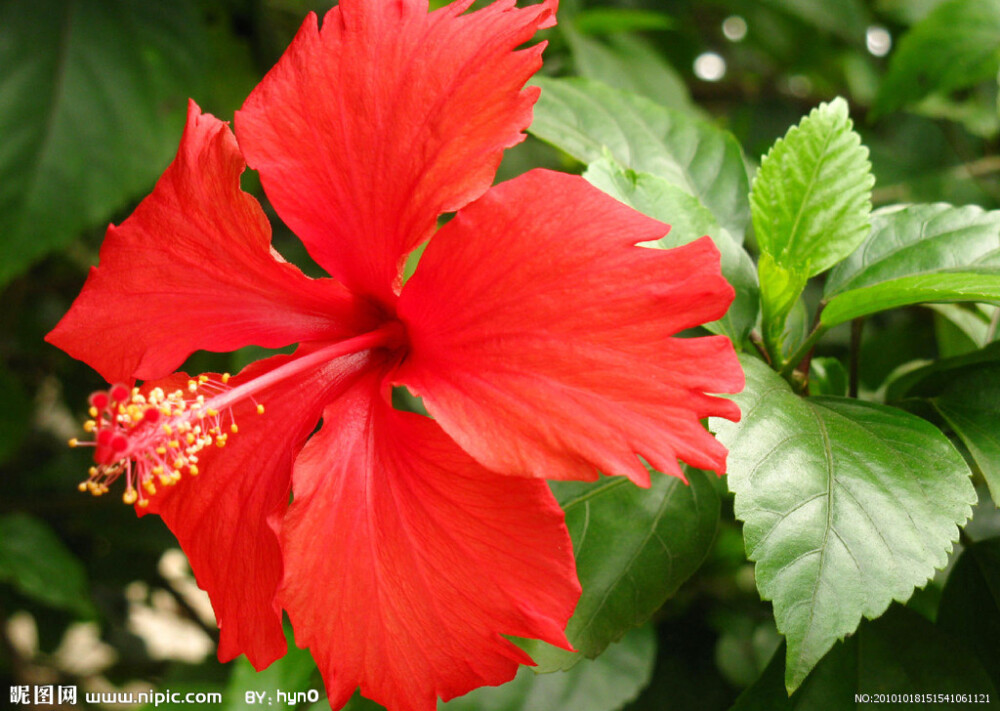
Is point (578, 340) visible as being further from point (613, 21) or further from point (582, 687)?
point (613, 21)

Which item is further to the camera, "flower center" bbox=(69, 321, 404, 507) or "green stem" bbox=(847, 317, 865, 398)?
"green stem" bbox=(847, 317, 865, 398)

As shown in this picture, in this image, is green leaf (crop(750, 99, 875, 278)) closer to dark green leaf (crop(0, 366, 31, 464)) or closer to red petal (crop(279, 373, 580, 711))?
red petal (crop(279, 373, 580, 711))

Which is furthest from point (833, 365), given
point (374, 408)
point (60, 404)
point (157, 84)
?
point (60, 404)

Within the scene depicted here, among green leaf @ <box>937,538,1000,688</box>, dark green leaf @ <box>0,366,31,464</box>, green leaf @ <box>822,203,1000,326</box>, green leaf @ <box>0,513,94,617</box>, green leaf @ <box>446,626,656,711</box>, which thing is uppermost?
green leaf @ <box>822,203,1000,326</box>

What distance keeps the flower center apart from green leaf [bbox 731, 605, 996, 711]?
0.53 metres

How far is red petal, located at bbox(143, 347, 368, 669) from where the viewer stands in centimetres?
67

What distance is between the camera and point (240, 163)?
0.68 m

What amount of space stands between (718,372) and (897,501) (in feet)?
0.73

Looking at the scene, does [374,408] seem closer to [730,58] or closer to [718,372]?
[718,372]

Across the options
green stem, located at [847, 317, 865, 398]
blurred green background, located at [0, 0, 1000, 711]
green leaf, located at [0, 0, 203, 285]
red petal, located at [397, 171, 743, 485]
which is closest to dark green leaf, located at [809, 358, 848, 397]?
green stem, located at [847, 317, 865, 398]

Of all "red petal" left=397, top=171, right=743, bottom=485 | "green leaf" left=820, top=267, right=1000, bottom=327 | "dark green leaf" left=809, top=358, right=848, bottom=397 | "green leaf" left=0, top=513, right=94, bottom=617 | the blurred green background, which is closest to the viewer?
"red petal" left=397, top=171, right=743, bottom=485

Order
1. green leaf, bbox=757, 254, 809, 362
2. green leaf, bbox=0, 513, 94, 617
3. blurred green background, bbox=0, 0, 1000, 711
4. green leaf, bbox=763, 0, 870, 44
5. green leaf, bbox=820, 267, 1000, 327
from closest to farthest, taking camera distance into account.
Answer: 1. green leaf, bbox=820, 267, 1000, 327
2. green leaf, bbox=757, 254, 809, 362
3. blurred green background, bbox=0, 0, 1000, 711
4. green leaf, bbox=0, 513, 94, 617
5. green leaf, bbox=763, 0, 870, 44

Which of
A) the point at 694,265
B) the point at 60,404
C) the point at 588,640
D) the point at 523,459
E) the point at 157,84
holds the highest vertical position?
the point at 694,265

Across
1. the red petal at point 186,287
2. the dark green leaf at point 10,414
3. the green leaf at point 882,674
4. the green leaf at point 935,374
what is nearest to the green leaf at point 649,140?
the green leaf at point 935,374
